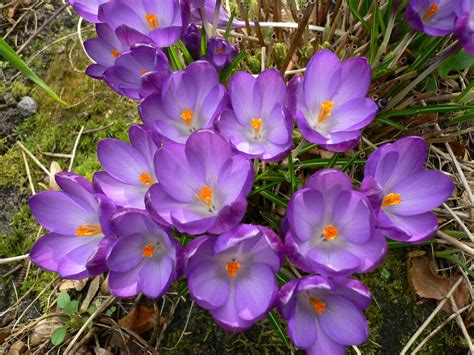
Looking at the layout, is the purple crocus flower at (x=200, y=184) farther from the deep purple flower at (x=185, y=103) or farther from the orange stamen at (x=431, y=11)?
the orange stamen at (x=431, y=11)

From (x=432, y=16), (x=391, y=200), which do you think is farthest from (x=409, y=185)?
(x=432, y=16)

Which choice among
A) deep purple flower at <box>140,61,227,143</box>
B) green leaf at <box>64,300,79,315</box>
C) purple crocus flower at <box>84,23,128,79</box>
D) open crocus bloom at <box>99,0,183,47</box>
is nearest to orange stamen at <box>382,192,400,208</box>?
deep purple flower at <box>140,61,227,143</box>

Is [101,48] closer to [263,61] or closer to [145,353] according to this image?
[263,61]

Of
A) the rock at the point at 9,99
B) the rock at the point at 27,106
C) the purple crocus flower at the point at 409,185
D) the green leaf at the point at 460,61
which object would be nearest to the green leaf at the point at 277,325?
the purple crocus flower at the point at 409,185

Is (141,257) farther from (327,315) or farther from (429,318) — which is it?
(429,318)

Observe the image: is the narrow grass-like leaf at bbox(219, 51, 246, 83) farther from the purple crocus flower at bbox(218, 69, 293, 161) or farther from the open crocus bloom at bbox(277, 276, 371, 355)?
the open crocus bloom at bbox(277, 276, 371, 355)

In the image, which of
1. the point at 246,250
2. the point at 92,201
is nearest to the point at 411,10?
the point at 246,250

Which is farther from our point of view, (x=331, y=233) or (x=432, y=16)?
(x=432, y=16)
